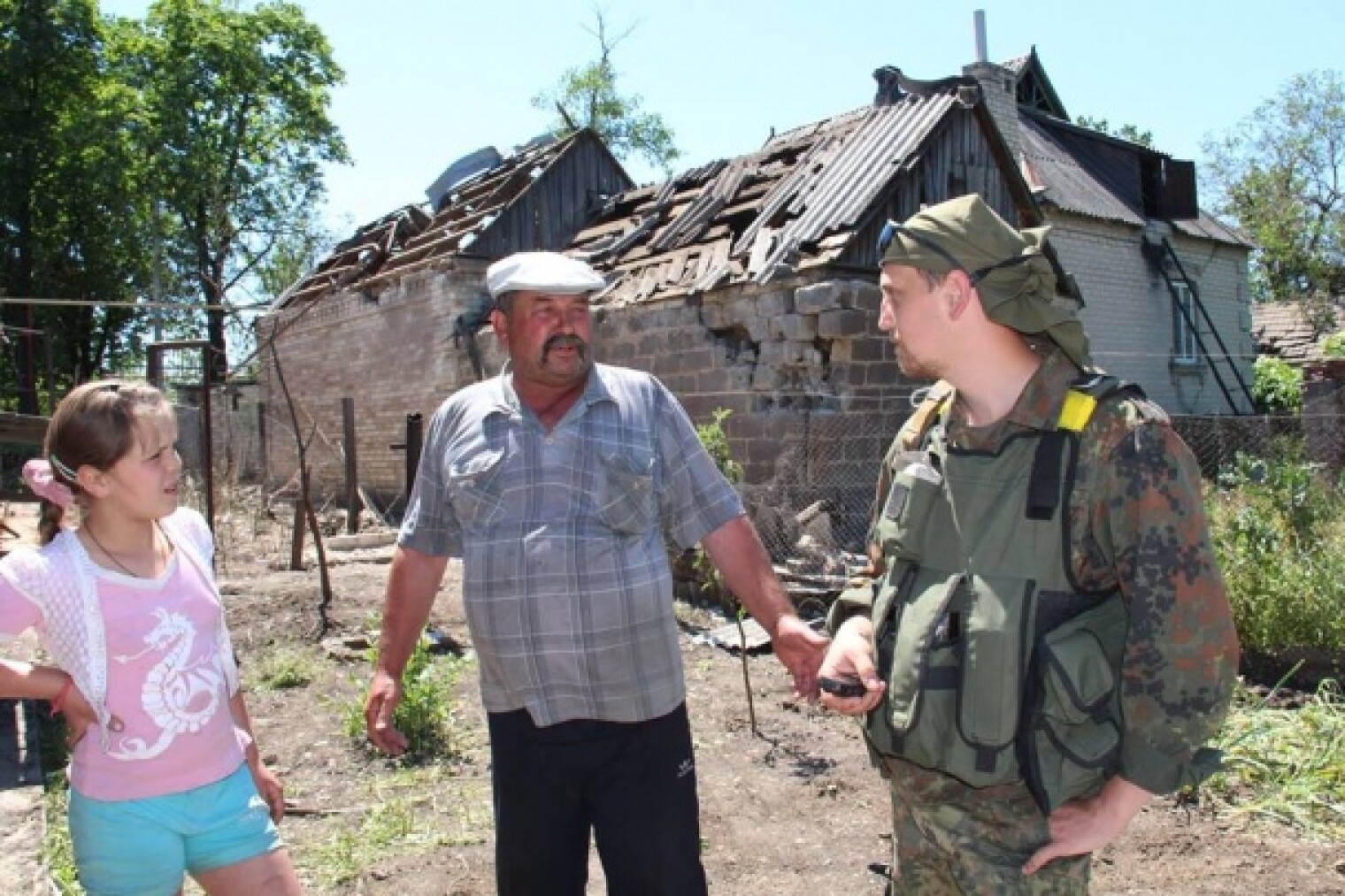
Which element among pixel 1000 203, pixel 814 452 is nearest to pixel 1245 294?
pixel 1000 203

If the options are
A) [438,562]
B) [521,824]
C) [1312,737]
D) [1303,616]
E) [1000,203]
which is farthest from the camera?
[1000,203]

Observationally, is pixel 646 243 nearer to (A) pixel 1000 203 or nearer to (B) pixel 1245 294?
(A) pixel 1000 203

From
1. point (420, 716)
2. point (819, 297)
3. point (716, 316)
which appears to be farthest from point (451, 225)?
point (420, 716)

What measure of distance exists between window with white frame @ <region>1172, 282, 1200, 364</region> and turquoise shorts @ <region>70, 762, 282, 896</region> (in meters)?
20.2

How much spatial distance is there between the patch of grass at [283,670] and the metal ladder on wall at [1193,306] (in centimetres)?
1788

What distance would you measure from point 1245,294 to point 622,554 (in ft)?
77.8

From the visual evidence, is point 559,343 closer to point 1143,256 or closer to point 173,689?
point 173,689

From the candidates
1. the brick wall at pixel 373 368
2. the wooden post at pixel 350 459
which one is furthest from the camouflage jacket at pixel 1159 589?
the wooden post at pixel 350 459

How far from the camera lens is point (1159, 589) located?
5.46 feet

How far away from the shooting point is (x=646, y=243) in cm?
1190

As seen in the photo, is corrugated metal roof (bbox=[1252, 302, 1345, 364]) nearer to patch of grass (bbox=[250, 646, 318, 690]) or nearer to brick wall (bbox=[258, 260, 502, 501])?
brick wall (bbox=[258, 260, 502, 501])

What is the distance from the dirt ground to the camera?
369 centimetres

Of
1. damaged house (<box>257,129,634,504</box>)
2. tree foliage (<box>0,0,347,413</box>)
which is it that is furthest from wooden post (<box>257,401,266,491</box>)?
tree foliage (<box>0,0,347,413</box>)

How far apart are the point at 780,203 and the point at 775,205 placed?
55mm
